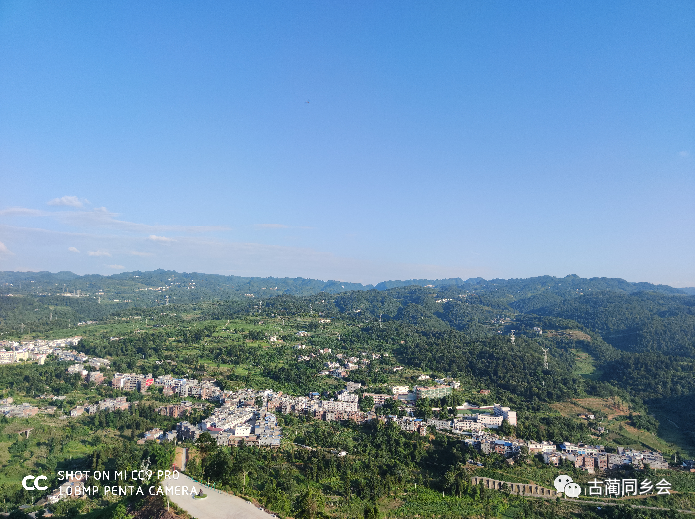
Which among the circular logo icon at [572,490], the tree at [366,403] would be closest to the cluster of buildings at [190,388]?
the tree at [366,403]

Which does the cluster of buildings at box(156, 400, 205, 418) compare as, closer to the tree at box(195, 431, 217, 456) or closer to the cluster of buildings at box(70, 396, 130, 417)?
the cluster of buildings at box(70, 396, 130, 417)

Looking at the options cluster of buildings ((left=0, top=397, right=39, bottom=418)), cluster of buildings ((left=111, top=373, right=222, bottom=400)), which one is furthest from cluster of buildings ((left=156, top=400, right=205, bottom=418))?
cluster of buildings ((left=0, top=397, right=39, bottom=418))

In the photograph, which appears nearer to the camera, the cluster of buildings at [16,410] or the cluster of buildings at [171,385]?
the cluster of buildings at [16,410]

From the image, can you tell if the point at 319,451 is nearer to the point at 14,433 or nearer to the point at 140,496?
the point at 140,496

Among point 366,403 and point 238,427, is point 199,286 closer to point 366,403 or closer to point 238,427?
point 366,403

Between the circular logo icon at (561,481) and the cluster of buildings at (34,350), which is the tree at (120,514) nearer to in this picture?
the circular logo icon at (561,481)

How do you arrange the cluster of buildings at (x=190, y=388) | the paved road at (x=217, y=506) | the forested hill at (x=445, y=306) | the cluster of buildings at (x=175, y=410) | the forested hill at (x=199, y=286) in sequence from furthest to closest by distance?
1. the forested hill at (x=199, y=286)
2. the forested hill at (x=445, y=306)
3. the cluster of buildings at (x=190, y=388)
4. the cluster of buildings at (x=175, y=410)
5. the paved road at (x=217, y=506)
